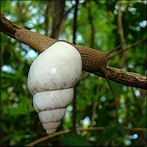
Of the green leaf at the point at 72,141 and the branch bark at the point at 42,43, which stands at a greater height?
the branch bark at the point at 42,43

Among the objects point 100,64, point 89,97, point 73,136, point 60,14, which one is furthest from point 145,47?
point 100,64

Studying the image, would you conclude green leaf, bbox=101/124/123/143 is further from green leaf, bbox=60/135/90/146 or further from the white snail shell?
the white snail shell

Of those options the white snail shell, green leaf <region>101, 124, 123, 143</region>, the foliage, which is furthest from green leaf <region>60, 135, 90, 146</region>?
the white snail shell

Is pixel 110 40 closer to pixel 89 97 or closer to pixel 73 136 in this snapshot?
pixel 89 97

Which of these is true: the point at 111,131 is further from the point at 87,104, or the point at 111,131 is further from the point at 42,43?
the point at 42,43

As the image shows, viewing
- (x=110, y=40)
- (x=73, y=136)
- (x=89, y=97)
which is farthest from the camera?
(x=110, y=40)

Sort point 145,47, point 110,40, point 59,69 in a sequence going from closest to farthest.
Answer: point 59,69 → point 145,47 → point 110,40

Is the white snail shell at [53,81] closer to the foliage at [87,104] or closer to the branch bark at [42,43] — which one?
the branch bark at [42,43]

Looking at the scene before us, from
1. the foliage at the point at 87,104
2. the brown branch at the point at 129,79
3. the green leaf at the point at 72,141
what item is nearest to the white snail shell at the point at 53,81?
the brown branch at the point at 129,79

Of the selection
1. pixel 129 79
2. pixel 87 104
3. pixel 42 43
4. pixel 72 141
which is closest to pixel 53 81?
pixel 42 43
